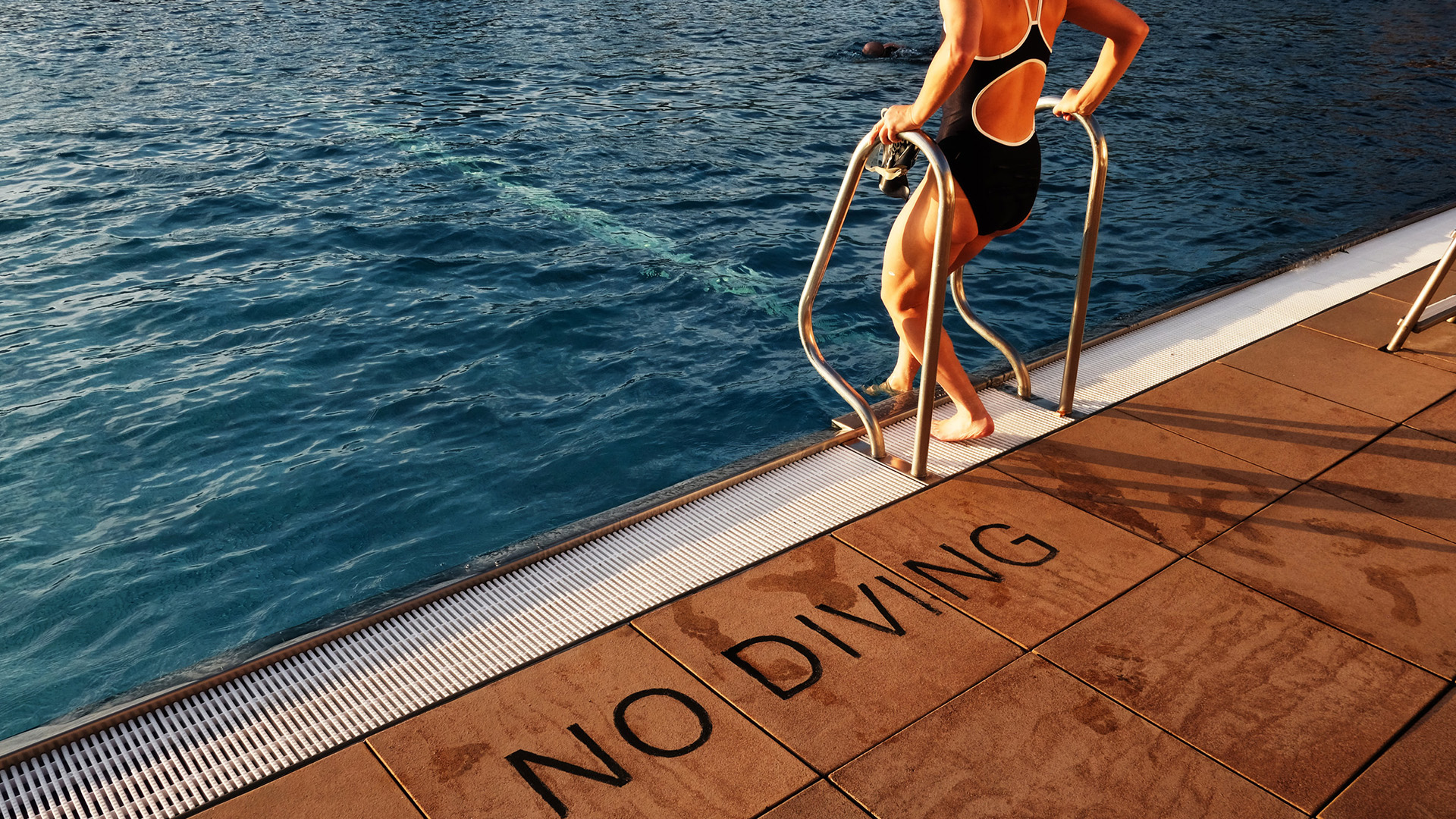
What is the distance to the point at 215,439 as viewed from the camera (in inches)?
222

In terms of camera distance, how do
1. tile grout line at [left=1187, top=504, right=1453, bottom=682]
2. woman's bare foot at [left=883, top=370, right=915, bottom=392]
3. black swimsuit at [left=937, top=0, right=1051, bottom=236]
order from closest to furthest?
1. tile grout line at [left=1187, top=504, right=1453, bottom=682]
2. black swimsuit at [left=937, top=0, right=1051, bottom=236]
3. woman's bare foot at [left=883, top=370, right=915, bottom=392]

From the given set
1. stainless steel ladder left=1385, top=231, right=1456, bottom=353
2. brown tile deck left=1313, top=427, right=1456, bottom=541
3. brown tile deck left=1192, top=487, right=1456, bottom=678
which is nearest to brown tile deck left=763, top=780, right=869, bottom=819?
brown tile deck left=1192, top=487, right=1456, bottom=678

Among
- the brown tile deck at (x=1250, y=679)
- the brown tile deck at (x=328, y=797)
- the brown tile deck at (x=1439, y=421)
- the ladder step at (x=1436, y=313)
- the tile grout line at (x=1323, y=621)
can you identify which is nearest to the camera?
the brown tile deck at (x=328, y=797)

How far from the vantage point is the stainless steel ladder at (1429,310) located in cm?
460

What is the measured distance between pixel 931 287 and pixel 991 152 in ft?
1.84

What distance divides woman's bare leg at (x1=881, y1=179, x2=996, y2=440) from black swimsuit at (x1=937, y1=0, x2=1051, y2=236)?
79mm

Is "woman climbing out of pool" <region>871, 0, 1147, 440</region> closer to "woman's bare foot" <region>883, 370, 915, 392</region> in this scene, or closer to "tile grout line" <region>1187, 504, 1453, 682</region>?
"woman's bare foot" <region>883, 370, 915, 392</region>

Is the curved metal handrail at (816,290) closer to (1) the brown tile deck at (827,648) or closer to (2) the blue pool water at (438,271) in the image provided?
(1) the brown tile deck at (827,648)

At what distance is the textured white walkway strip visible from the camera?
418 centimetres

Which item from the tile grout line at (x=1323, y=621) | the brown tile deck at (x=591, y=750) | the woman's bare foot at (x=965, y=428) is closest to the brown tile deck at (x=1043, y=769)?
the brown tile deck at (x=591, y=750)

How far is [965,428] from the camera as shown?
4062 mm

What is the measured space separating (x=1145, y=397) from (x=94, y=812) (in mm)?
4063

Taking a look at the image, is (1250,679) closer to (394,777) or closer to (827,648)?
(827,648)

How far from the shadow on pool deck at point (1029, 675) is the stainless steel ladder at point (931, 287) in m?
0.34
